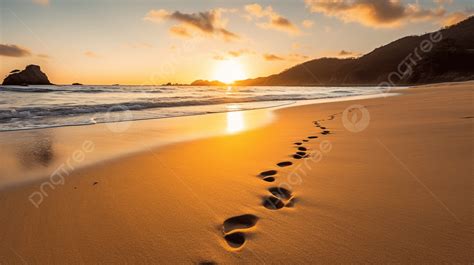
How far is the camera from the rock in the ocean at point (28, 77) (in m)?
70.8

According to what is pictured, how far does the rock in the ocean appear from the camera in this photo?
7081cm

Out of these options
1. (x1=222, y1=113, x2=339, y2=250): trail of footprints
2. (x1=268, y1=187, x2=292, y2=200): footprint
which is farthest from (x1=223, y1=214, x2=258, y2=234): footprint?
(x1=268, y1=187, x2=292, y2=200): footprint

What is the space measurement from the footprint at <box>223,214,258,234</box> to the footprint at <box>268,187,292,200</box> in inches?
19.0

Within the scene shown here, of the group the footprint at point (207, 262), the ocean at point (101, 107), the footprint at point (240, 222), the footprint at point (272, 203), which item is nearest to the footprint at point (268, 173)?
the footprint at point (272, 203)

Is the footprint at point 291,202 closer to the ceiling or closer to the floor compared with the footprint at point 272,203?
closer to the ceiling

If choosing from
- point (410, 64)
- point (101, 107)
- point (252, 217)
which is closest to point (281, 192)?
point (252, 217)

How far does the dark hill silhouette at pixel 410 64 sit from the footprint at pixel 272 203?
1012 inches

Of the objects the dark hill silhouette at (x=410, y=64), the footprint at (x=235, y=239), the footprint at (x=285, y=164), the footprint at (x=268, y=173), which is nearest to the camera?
the footprint at (x=235, y=239)

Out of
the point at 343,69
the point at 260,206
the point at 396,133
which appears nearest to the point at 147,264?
the point at 260,206

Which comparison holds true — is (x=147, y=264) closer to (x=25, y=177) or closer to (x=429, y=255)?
(x=429, y=255)

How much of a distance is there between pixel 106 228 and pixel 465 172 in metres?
3.25

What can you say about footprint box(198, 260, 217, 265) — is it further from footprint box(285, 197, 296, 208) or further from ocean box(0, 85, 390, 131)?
ocean box(0, 85, 390, 131)

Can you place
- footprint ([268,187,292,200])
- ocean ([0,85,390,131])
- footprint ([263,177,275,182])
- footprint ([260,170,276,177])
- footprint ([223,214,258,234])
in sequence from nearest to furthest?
footprint ([223,214,258,234]) < footprint ([268,187,292,200]) < footprint ([263,177,275,182]) < footprint ([260,170,276,177]) < ocean ([0,85,390,131])

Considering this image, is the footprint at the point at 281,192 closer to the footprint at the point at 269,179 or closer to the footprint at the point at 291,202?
the footprint at the point at 291,202
